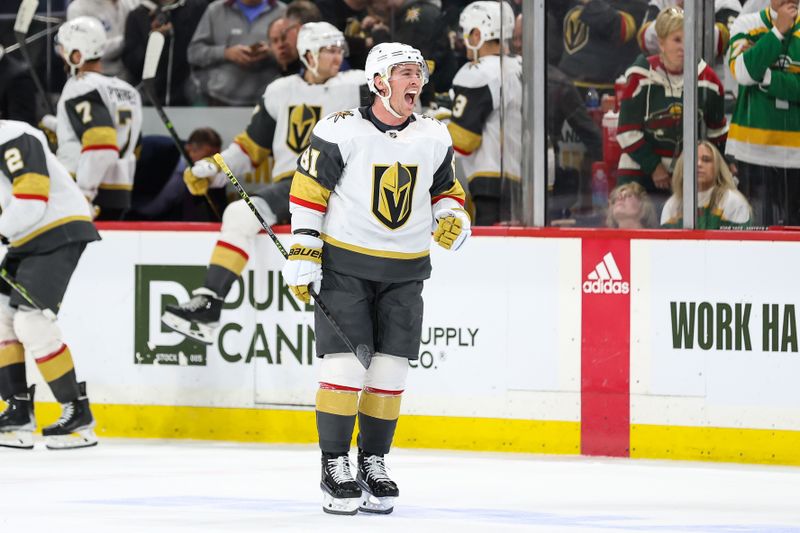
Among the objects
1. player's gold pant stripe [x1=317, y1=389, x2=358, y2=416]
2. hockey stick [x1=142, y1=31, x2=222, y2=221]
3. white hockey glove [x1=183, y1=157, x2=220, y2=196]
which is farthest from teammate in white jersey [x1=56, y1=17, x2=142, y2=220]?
player's gold pant stripe [x1=317, y1=389, x2=358, y2=416]

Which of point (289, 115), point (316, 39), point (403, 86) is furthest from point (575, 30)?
point (403, 86)

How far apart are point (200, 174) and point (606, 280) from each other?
1943 mm

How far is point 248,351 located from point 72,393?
71 centimetres

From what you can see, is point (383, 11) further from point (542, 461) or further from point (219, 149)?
point (542, 461)

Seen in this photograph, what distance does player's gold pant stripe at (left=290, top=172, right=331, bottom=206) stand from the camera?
4.57 m

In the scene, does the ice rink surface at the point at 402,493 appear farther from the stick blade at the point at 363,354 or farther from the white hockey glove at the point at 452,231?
the white hockey glove at the point at 452,231

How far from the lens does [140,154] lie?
784cm

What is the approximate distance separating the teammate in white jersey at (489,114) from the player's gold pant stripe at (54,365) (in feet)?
5.67

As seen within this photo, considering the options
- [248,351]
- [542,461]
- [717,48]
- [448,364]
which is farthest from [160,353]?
[717,48]

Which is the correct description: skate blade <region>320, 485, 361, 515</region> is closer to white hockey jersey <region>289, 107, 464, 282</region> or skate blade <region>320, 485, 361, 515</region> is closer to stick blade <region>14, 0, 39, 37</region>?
white hockey jersey <region>289, 107, 464, 282</region>

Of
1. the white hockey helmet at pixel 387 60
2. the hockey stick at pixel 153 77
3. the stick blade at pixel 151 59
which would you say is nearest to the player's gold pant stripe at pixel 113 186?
the hockey stick at pixel 153 77

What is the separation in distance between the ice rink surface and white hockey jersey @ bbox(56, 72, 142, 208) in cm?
158

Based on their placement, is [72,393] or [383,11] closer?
[72,393]

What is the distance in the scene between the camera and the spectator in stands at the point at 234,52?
25.0 ft
